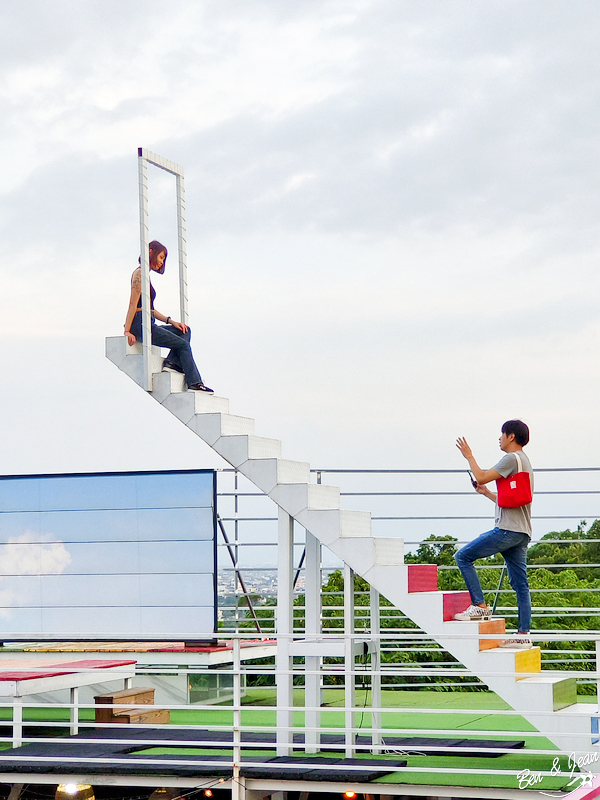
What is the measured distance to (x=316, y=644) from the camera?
6859 millimetres

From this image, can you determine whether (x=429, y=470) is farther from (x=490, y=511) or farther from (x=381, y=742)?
(x=381, y=742)

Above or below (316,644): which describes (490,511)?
above

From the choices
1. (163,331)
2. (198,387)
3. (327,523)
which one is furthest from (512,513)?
(163,331)

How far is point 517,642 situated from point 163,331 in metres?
3.38

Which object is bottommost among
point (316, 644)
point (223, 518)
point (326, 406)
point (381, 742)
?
point (381, 742)

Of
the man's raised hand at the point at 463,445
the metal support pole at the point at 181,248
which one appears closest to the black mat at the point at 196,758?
the man's raised hand at the point at 463,445

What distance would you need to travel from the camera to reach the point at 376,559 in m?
6.87

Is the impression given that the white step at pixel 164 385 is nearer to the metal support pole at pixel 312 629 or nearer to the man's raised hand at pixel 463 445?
the metal support pole at pixel 312 629

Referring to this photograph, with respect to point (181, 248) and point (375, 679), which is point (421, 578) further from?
point (181, 248)

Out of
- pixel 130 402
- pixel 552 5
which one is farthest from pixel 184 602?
pixel 552 5

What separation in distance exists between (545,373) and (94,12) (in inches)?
322

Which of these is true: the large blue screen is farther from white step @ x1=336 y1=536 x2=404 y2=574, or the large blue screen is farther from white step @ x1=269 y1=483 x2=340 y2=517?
white step @ x1=336 y1=536 x2=404 y2=574

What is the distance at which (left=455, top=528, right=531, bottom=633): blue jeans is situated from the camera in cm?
685

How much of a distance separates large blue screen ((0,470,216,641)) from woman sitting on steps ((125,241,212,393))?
1004mm
